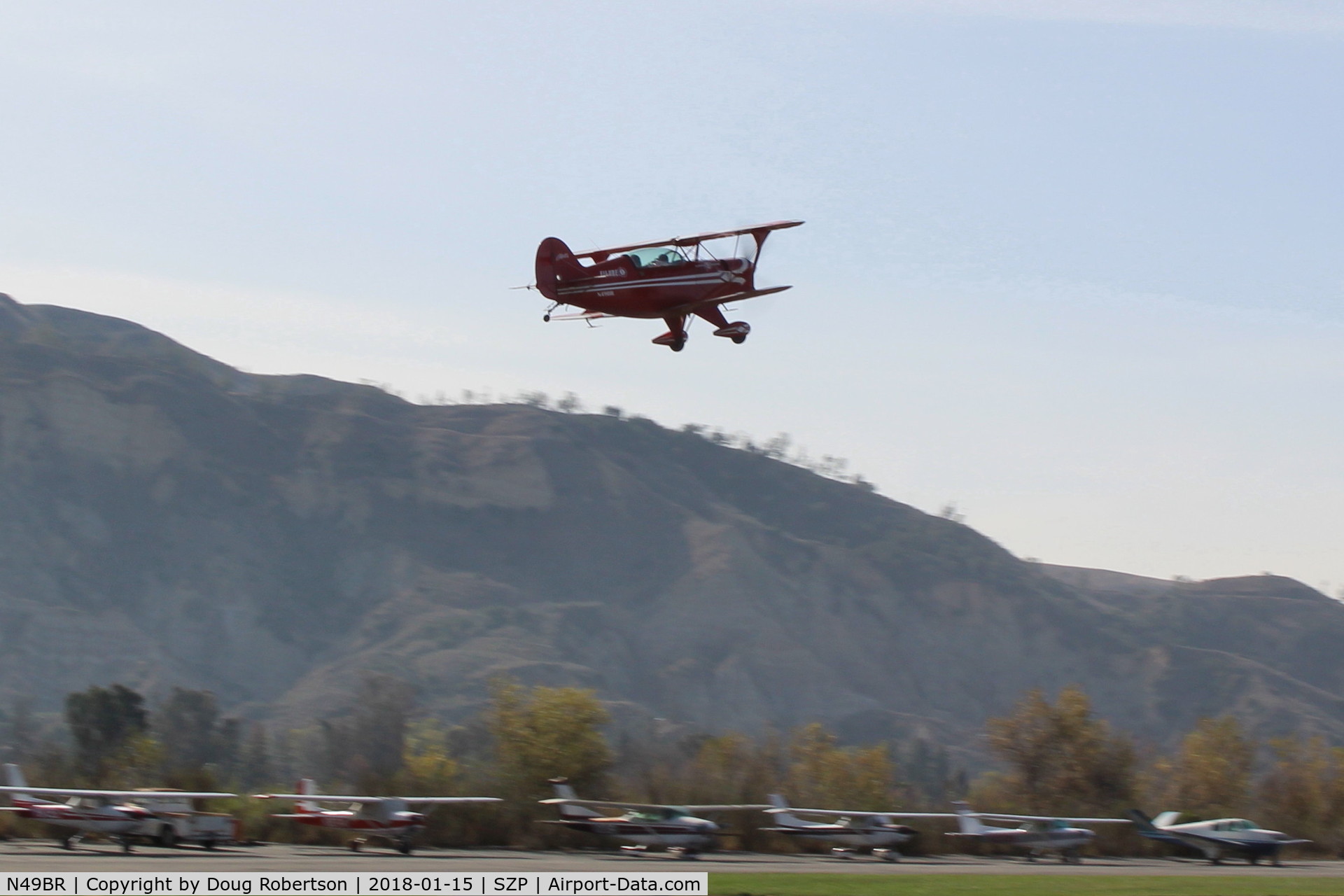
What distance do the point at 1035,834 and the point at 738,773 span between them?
1604cm

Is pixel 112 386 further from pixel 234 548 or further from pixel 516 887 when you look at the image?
pixel 516 887

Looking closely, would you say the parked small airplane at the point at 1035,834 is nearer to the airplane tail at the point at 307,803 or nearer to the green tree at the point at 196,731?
the airplane tail at the point at 307,803

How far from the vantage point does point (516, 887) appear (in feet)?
116

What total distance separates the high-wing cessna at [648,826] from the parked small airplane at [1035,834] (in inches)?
421

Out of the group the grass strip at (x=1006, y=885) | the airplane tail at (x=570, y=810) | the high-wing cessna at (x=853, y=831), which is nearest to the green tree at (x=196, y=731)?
the airplane tail at (x=570, y=810)

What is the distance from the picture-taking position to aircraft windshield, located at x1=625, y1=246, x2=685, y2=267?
36625 millimetres

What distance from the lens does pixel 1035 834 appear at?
53.3m

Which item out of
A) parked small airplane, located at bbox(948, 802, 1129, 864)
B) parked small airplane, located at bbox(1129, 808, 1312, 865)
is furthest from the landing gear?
parked small airplane, located at bbox(1129, 808, 1312, 865)

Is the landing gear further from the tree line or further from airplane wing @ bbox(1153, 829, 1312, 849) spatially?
airplane wing @ bbox(1153, 829, 1312, 849)

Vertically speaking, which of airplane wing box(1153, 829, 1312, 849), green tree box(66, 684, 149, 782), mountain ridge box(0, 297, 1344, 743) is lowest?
airplane wing box(1153, 829, 1312, 849)

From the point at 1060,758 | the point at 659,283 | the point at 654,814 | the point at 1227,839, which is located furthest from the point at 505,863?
the point at 1060,758

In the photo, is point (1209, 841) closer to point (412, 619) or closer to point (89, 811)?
point (89, 811)

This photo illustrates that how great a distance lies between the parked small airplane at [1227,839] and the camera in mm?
53219

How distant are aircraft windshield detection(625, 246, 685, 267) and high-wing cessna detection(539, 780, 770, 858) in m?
19.0
